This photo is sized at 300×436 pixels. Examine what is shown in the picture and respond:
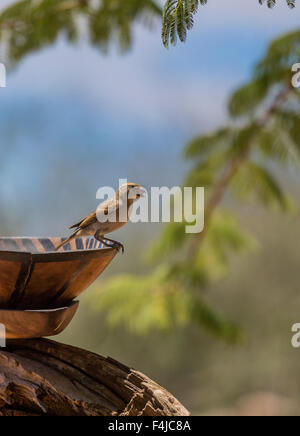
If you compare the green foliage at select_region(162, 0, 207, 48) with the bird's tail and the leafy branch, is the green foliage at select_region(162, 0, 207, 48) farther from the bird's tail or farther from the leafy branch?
the bird's tail

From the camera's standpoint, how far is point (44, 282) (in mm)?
511

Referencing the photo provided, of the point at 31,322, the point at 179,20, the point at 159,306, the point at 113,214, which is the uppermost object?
the point at 179,20

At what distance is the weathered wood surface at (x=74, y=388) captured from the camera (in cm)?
50

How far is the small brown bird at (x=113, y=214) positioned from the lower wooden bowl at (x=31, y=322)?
0.27ft

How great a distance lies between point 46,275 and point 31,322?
0.05m

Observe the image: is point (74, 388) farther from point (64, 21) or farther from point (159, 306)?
point (64, 21)

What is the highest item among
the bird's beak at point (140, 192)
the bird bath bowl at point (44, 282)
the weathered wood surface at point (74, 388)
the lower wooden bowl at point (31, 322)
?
the bird's beak at point (140, 192)

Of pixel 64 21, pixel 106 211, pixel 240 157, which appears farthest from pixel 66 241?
pixel 64 21

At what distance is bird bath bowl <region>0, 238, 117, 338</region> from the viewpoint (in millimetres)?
492

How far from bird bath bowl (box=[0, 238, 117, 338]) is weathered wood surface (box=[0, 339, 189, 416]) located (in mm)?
29

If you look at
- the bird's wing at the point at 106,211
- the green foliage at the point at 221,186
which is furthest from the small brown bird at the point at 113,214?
the green foliage at the point at 221,186

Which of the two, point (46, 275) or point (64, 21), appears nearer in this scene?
point (46, 275)

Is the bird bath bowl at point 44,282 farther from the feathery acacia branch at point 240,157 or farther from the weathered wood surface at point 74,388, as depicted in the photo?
the feathery acacia branch at point 240,157

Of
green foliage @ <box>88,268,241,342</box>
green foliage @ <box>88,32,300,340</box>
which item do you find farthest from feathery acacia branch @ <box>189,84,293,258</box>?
green foliage @ <box>88,268,241,342</box>
